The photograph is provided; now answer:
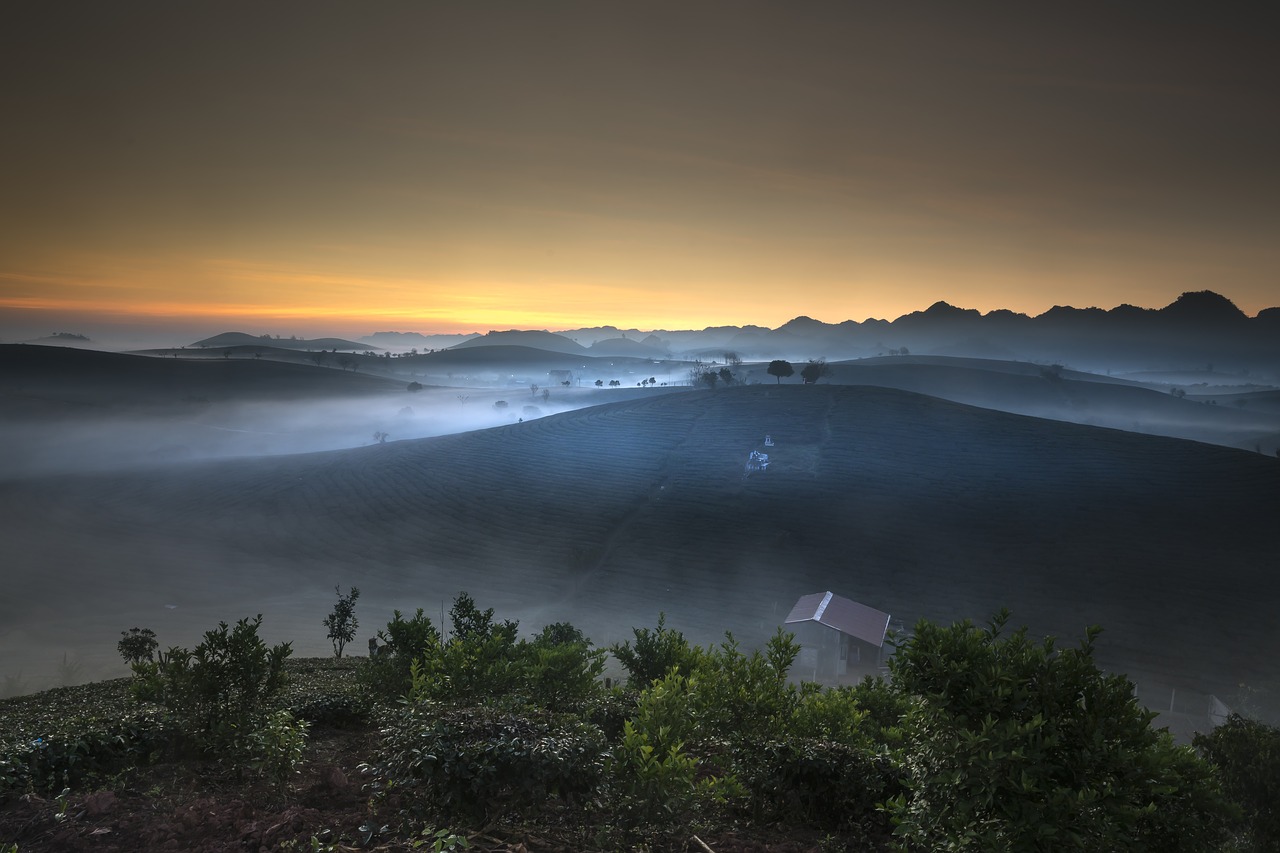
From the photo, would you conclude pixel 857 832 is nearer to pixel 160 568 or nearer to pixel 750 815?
pixel 750 815

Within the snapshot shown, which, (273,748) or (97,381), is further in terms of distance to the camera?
(97,381)

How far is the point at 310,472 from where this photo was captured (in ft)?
331

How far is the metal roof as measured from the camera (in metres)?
46.8

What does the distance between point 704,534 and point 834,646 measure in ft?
93.0

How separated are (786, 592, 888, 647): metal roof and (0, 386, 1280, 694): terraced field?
5.74 meters

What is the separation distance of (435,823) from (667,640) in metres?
11.6

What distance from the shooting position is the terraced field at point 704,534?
186ft

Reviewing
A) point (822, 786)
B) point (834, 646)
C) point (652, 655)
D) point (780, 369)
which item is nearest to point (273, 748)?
point (822, 786)

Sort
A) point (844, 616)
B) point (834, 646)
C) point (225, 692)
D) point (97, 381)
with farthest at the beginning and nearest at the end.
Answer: point (97, 381) < point (844, 616) < point (834, 646) < point (225, 692)

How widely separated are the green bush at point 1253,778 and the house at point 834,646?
32.7 m

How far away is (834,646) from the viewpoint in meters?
46.2

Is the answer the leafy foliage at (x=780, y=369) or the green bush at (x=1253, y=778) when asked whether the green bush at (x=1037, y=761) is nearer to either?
the green bush at (x=1253, y=778)

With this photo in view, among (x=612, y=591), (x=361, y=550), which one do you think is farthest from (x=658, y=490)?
(x=361, y=550)

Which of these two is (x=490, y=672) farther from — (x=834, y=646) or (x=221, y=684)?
(x=834, y=646)
